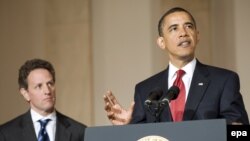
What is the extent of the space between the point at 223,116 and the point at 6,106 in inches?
111

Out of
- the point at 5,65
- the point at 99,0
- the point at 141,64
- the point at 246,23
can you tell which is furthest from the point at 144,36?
the point at 5,65

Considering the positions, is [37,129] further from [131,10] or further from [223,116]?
[131,10]

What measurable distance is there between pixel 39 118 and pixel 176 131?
A: 1.34m

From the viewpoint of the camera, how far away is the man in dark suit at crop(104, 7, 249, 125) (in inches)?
111

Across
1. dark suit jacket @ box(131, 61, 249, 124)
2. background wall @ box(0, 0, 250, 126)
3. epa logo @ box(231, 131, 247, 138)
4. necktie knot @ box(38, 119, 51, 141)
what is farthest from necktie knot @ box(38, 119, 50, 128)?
background wall @ box(0, 0, 250, 126)

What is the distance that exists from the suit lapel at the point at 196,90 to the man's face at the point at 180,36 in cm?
12

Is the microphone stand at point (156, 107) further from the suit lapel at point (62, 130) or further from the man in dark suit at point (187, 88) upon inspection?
the suit lapel at point (62, 130)

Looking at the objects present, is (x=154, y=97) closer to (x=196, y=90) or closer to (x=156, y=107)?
(x=156, y=107)

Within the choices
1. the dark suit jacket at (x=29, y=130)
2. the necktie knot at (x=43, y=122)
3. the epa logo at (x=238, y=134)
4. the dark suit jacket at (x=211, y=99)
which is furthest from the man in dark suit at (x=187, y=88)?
the epa logo at (x=238, y=134)

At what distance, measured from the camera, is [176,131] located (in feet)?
6.70

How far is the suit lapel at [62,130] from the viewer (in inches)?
124

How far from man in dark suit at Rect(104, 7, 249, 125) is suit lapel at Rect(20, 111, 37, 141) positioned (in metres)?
0.46

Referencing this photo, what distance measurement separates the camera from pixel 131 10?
197 inches

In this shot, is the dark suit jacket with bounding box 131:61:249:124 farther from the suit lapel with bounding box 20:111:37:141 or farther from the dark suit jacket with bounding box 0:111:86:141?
the suit lapel with bounding box 20:111:37:141
